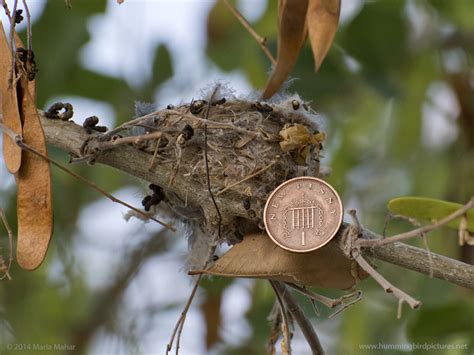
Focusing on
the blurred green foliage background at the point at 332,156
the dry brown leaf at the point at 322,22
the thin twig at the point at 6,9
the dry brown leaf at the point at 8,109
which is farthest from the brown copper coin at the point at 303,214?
the blurred green foliage background at the point at 332,156

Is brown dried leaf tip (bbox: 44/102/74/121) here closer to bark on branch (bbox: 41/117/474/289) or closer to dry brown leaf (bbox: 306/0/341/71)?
bark on branch (bbox: 41/117/474/289)

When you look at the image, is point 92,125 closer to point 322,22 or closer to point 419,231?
point 322,22

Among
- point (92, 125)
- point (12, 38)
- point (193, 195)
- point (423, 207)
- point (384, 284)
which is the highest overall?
point (12, 38)

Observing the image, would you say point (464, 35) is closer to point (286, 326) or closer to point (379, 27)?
point (379, 27)

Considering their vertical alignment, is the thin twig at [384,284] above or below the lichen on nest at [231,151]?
below

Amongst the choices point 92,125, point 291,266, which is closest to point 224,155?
point 92,125

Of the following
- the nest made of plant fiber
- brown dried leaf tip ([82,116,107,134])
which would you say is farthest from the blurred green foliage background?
brown dried leaf tip ([82,116,107,134])

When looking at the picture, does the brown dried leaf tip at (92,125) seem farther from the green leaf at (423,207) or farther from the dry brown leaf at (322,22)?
the green leaf at (423,207)

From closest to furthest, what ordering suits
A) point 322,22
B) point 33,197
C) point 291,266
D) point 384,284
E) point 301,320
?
point 384,284 < point 322,22 < point 33,197 < point 291,266 < point 301,320
